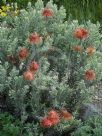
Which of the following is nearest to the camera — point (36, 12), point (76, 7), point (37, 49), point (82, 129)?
point (82, 129)

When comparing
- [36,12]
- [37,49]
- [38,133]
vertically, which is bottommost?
[38,133]

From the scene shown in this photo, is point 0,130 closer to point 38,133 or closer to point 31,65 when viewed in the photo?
point 38,133

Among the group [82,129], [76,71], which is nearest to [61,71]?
[76,71]

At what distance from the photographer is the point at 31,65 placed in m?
3.68

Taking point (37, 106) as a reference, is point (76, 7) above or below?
above

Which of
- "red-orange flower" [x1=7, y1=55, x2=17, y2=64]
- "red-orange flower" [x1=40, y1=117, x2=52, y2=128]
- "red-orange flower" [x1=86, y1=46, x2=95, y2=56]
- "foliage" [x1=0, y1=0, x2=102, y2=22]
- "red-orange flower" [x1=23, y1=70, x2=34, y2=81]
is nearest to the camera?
"red-orange flower" [x1=40, y1=117, x2=52, y2=128]

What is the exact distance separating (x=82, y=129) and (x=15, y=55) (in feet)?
2.94

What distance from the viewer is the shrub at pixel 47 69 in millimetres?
3775

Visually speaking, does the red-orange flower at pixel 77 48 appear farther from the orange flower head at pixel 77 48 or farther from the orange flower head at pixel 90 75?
the orange flower head at pixel 90 75

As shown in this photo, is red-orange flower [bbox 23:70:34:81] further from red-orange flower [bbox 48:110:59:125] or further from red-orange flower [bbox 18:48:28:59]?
red-orange flower [bbox 48:110:59:125]

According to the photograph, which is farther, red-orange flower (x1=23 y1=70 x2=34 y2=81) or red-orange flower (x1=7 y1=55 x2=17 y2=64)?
red-orange flower (x1=7 y1=55 x2=17 y2=64)

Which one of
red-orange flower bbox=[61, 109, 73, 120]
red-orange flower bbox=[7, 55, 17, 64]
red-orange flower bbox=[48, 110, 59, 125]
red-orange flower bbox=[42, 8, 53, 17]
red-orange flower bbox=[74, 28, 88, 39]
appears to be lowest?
red-orange flower bbox=[61, 109, 73, 120]

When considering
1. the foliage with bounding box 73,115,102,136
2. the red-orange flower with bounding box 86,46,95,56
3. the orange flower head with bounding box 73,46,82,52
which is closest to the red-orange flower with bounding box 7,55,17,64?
the orange flower head with bounding box 73,46,82,52

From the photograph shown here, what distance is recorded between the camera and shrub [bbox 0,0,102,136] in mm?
3775
